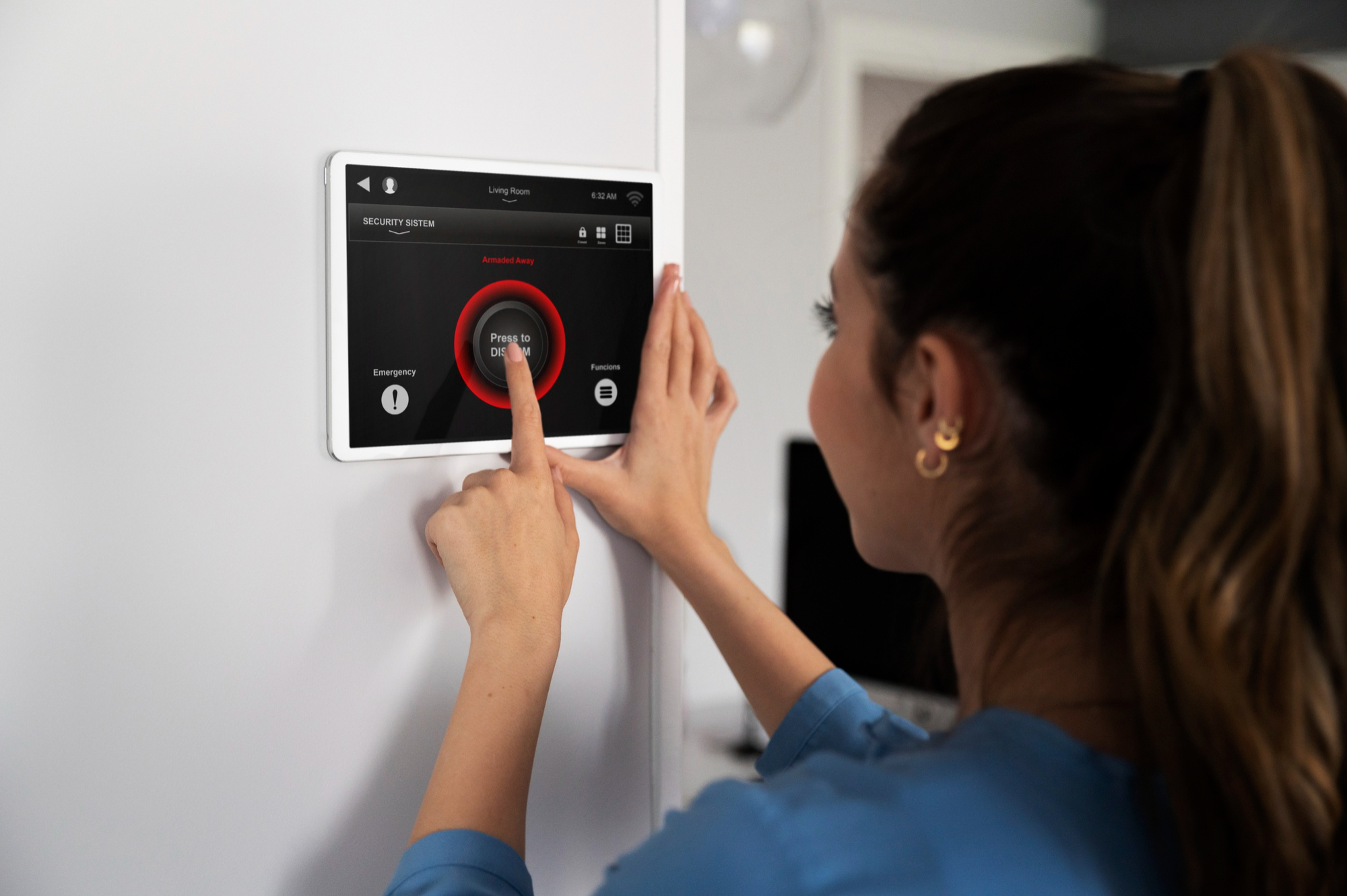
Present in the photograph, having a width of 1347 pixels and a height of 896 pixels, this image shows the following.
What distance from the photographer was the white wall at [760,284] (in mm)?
2354

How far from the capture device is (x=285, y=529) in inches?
22.1

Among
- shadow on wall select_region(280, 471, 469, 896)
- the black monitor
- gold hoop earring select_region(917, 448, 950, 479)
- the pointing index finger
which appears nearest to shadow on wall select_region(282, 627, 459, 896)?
shadow on wall select_region(280, 471, 469, 896)

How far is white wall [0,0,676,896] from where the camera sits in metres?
0.50

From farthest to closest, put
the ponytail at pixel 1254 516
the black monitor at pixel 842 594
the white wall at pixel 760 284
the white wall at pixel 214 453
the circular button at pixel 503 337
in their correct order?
the white wall at pixel 760 284, the black monitor at pixel 842 594, the circular button at pixel 503 337, the white wall at pixel 214 453, the ponytail at pixel 1254 516

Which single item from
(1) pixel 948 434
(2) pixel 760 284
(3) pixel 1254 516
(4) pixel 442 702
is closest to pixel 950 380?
(1) pixel 948 434

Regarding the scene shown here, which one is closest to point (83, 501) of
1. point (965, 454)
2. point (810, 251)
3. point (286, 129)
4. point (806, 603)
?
point (286, 129)

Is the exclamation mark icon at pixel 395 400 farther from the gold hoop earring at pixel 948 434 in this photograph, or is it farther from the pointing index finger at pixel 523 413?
the gold hoop earring at pixel 948 434

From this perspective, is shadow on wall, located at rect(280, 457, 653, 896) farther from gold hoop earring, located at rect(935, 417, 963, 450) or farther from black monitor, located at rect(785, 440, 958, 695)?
black monitor, located at rect(785, 440, 958, 695)

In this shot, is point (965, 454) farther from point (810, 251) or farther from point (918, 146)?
point (810, 251)

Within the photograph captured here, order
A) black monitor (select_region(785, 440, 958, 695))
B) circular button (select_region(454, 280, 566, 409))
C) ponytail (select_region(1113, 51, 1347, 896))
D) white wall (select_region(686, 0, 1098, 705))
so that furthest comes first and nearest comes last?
1. white wall (select_region(686, 0, 1098, 705))
2. black monitor (select_region(785, 440, 958, 695))
3. circular button (select_region(454, 280, 566, 409))
4. ponytail (select_region(1113, 51, 1347, 896))

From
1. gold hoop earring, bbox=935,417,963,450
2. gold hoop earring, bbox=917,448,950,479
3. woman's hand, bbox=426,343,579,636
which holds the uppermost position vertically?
gold hoop earring, bbox=935,417,963,450

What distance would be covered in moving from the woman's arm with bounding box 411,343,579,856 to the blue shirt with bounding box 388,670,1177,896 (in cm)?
11

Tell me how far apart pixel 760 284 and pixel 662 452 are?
6.00 feet

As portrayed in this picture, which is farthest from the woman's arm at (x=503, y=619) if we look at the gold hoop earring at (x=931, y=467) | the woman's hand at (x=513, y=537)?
the gold hoop earring at (x=931, y=467)
